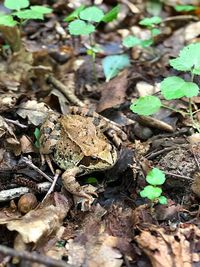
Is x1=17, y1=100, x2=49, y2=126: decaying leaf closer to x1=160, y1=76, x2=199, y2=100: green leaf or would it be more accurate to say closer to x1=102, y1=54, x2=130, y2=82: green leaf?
x1=102, y1=54, x2=130, y2=82: green leaf

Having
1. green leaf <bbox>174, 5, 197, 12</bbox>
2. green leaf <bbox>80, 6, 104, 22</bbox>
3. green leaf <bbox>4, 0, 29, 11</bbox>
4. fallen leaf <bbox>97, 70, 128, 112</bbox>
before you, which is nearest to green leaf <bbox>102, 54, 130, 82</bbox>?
fallen leaf <bbox>97, 70, 128, 112</bbox>

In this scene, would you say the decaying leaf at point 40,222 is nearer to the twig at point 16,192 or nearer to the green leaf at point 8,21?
the twig at point 16,192

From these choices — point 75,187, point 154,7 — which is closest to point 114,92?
point 75,187

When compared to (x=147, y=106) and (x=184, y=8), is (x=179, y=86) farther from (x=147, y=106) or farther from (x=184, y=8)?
(x=184, y=8)

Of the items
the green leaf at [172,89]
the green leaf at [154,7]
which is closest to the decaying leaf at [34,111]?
the green leaf at [172,89]

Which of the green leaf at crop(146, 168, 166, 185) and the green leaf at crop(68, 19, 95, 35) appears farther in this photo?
the green leaf at crop(68, 19, 95, 35)

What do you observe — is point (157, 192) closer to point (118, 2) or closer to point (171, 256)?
point (171, 256)
